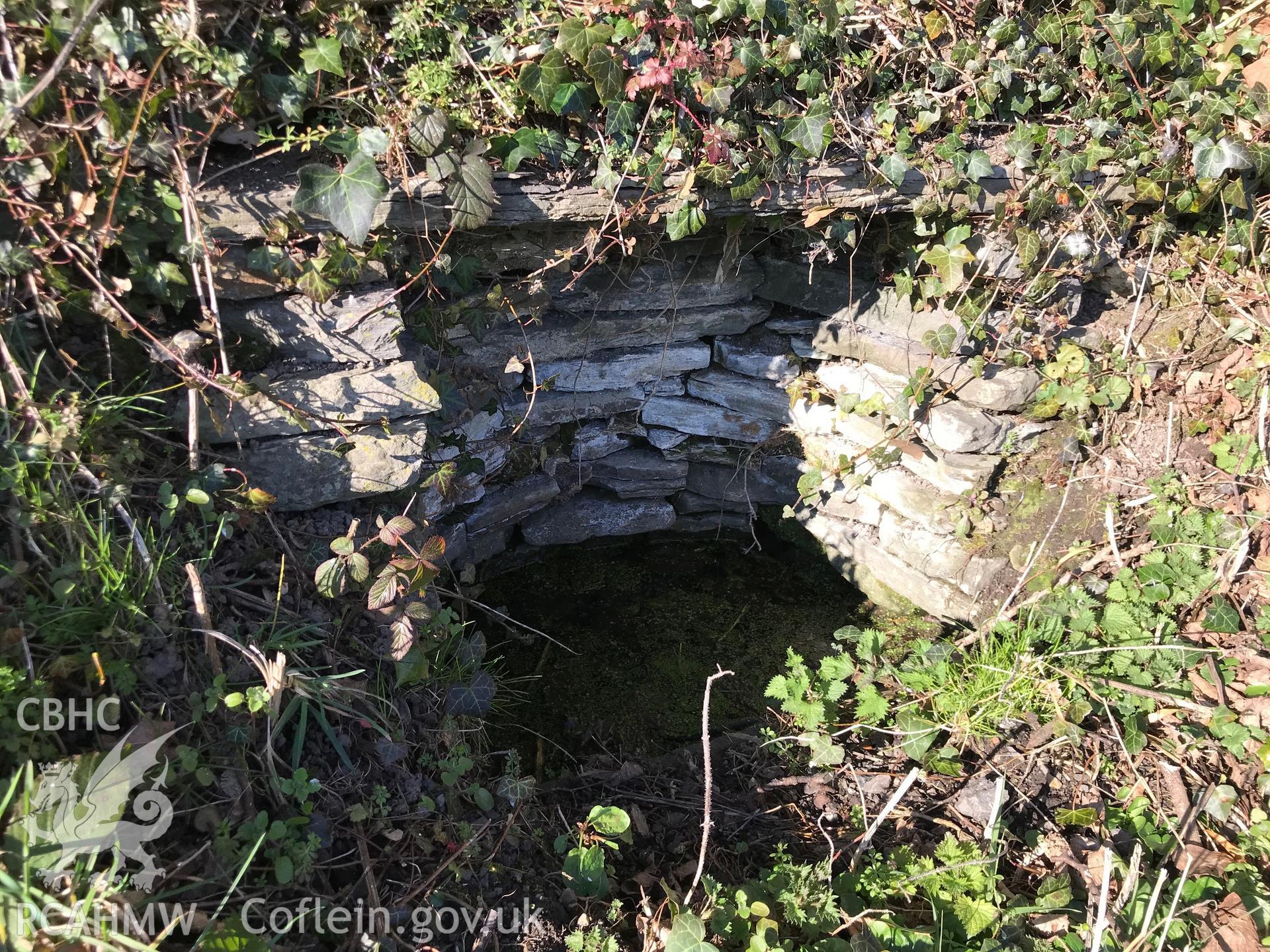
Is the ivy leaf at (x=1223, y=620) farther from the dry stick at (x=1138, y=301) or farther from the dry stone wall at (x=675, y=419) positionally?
the dry stick at (x=1138, y=301)

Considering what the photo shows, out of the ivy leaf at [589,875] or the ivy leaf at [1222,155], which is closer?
the ivy leaf at [589,875]

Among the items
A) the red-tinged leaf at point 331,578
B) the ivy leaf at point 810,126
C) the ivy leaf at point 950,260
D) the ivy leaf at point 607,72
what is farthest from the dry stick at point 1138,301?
the red-tinged leaf at point 331,578

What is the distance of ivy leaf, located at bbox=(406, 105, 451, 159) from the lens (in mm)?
1922

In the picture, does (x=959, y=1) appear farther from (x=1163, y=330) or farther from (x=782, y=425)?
(x=782, y=425)

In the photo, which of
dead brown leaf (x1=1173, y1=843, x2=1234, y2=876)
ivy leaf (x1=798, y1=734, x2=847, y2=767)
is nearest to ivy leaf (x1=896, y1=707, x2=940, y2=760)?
ivy leaf (x1=798, y1=734, x2=847, y2=767)

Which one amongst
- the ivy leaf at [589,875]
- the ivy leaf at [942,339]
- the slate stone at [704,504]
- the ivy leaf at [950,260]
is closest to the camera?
the ivy leaf at [589,875]

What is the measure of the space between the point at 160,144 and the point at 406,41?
26.3 inches

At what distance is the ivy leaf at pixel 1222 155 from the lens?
2453 millimetres

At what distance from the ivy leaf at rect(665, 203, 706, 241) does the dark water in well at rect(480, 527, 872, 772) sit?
1.68 meters

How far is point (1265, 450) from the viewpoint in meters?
2.53

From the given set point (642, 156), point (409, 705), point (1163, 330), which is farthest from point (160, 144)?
point (1163, 330)

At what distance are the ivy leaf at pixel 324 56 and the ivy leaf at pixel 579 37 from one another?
0.57 metres

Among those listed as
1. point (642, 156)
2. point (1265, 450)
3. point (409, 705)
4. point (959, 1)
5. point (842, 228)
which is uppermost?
point (959, 1)

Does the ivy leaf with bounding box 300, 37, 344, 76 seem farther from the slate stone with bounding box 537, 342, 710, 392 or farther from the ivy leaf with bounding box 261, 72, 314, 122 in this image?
the slate stone with bounding box 537, 342, 710, 392
